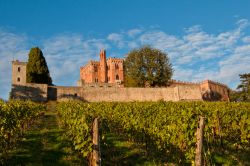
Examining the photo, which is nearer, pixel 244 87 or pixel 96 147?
pixel 96 147

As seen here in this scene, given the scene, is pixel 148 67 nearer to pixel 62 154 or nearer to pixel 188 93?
pixel 188 93

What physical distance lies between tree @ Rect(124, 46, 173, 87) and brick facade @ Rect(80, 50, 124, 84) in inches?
895

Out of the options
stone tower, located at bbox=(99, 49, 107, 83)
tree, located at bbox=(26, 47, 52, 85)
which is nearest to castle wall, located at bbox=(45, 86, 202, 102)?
tree, located at bbox=(26, 47, 52, 85)

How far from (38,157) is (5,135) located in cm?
172

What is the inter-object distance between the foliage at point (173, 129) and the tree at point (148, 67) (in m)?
39.6

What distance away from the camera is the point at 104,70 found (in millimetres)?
85438

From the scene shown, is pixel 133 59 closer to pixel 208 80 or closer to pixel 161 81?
pixel 161 81

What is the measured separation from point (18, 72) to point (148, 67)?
23.7m

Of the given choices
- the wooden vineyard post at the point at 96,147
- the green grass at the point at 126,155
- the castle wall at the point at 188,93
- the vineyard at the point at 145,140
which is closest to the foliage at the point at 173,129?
the vineyard at the point at 145,140

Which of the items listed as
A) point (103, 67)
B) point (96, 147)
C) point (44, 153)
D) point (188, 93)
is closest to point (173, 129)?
point (96, 147)

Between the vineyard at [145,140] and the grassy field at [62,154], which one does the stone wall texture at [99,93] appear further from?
the grassy field at [62,154]

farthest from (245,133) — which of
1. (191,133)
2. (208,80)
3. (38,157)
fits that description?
(208,80)

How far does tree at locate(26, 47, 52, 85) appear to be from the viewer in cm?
5225

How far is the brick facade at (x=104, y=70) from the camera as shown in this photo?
84.8 meters
